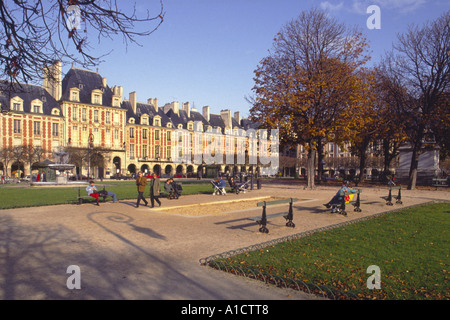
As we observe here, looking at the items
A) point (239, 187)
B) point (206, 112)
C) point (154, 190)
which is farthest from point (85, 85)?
point (154, 190)

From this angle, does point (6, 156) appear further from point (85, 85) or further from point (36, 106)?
point (85, 85)

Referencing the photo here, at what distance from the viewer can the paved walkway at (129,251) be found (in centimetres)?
499

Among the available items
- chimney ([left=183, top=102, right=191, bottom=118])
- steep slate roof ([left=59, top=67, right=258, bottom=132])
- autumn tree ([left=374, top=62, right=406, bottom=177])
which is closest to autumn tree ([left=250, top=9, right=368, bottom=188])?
autumn tree ([left=374, top=62, right=406, bottom=177])

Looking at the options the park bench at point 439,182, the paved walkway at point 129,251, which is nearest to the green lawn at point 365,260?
the paved walkway at point 129,251

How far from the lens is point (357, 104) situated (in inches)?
1027

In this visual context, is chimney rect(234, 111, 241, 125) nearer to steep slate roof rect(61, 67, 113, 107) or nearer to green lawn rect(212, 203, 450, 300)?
steep slate roof rect(61, 67, 113, 107)

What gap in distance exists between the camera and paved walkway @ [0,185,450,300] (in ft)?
16.4

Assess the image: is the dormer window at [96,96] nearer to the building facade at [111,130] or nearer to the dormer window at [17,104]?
the building facade at [111,130]

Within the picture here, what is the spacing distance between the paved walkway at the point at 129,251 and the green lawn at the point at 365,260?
0.70m

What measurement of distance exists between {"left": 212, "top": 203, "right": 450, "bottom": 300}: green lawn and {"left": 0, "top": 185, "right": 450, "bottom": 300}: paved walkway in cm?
70

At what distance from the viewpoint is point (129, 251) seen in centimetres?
734

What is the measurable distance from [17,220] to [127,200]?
22.2ft
